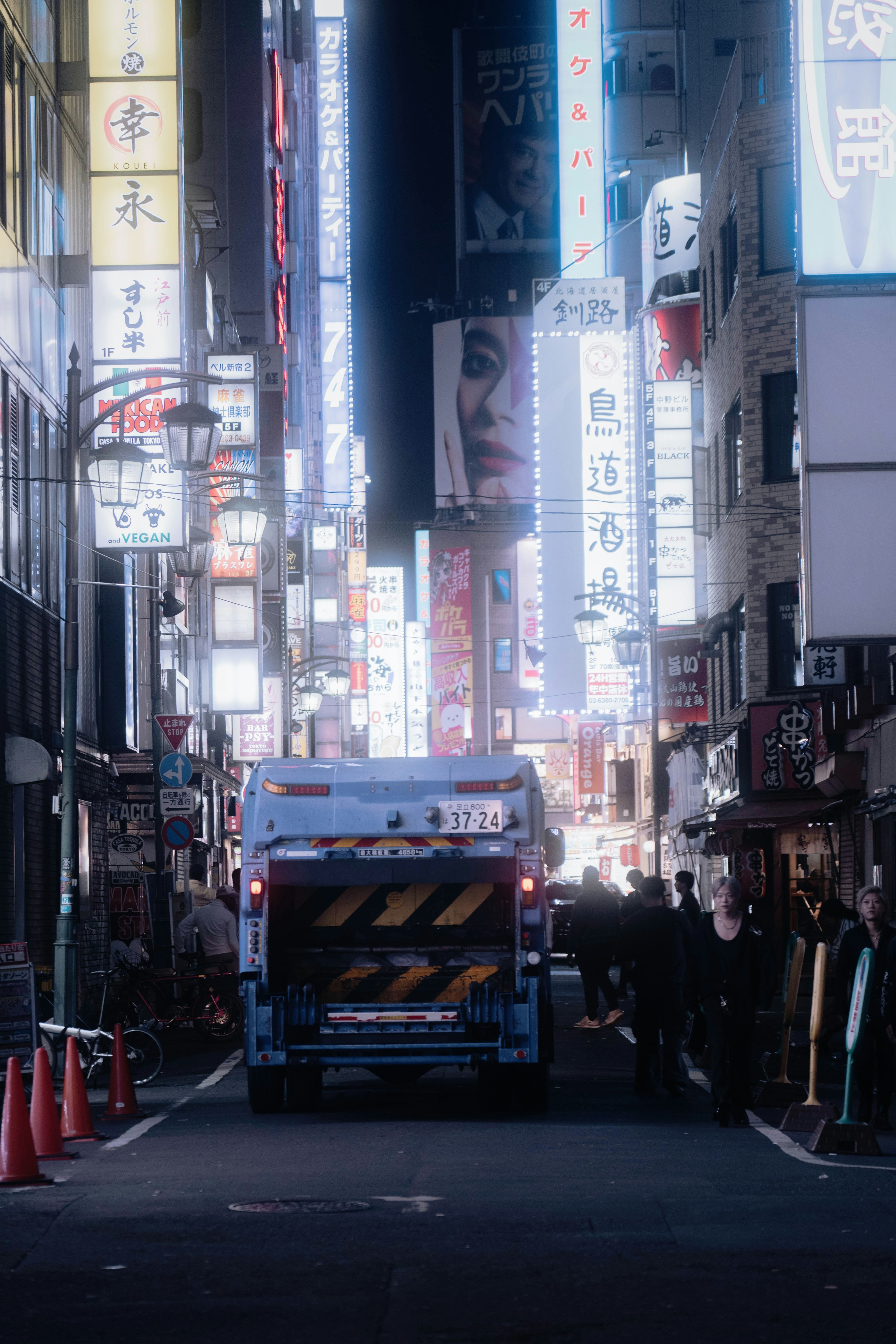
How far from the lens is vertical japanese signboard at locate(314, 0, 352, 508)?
3890 inches

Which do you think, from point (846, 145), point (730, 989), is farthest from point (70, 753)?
point (846, 145)

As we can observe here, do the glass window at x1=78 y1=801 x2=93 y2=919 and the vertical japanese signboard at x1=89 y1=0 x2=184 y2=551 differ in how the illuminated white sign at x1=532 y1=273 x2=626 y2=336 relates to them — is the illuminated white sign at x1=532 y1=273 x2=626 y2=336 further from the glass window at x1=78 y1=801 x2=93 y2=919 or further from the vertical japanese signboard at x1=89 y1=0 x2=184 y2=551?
the glass window at x1=78 y1=801 x2=93 y2=919

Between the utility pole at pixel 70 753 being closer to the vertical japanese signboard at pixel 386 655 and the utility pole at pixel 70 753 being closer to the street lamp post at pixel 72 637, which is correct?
the street lamp post at pixel 72 637

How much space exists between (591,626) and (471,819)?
27.5 metres

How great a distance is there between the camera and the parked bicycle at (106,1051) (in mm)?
16953

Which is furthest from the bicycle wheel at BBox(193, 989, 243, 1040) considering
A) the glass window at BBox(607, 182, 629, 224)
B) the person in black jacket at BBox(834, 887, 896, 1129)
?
the glass window at BBox(607, 182, 629, 224)

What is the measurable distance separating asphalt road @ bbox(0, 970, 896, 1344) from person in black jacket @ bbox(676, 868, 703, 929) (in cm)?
789

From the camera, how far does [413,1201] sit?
10359mm

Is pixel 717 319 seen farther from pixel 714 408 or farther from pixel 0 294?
pixel 0 294

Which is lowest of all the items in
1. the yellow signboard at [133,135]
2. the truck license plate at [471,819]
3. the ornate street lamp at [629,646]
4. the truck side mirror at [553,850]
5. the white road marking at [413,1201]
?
the white road marking at [413,1201]

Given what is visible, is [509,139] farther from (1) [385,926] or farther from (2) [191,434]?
(1) [385,926]

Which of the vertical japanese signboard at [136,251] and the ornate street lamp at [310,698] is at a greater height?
the vertical japanese signboard at [136,251]

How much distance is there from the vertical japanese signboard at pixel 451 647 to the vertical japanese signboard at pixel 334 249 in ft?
27.6

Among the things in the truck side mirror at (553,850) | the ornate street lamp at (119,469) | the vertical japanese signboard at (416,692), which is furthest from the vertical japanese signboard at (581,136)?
the truck side mirror at (553,850)
